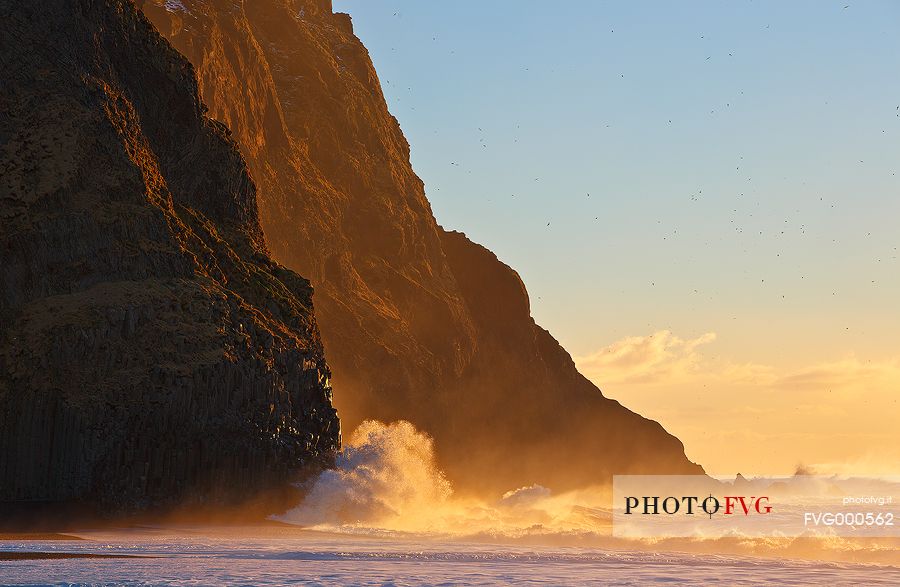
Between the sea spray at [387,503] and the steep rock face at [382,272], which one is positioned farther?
the steep rock face at [382,272]

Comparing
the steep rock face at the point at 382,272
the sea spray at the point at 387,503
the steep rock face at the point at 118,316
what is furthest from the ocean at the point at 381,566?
the steep rock face at the point at 382,272

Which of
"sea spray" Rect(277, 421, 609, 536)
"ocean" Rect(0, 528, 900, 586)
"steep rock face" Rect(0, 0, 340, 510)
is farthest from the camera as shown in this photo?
"sea spray" Rect(277, 421, 609, 536)

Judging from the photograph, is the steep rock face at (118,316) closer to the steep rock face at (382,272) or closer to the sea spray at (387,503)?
the sea spray at (387,503)

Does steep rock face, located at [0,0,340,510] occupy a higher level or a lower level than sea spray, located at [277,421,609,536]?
higher

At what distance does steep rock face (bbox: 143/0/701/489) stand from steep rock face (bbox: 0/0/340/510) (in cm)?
3203

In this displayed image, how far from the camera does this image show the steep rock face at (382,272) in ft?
302

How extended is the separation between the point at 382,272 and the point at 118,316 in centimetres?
6118

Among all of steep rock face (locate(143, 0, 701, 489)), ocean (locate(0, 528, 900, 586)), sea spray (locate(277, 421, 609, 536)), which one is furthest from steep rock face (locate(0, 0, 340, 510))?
steep rock face (locate(143, 0, 701, 489))

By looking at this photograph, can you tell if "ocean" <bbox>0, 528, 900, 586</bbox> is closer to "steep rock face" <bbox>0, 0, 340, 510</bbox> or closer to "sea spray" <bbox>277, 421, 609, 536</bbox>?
"sea spray" <bbox>277, 421, 609, 536</bbox>

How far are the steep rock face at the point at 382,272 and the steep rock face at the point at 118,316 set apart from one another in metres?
32.0

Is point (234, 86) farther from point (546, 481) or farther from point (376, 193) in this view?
point (546, 481)

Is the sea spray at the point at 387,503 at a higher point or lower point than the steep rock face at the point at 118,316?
lower

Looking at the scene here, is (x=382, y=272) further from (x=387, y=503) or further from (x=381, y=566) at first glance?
(x=381, y=566)

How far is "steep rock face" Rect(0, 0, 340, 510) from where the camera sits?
1727 inches
